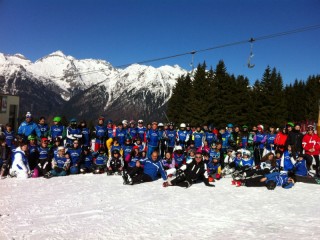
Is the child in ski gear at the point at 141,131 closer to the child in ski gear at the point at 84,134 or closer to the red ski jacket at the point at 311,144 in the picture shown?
the child in ski gear at the point at 84,134

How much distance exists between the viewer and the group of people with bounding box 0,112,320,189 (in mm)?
10258

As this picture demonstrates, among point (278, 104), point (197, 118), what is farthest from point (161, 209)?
point (278, 104)

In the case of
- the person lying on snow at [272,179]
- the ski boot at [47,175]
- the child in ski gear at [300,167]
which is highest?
the child in ski gear at [300,167]

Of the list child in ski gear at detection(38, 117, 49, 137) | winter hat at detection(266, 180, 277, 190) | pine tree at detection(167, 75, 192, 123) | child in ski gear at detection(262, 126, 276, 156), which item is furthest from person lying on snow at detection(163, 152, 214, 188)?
pine tree at detection(167, 75, 192, 123)

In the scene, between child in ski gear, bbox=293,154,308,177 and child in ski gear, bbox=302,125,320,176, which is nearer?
child in ski gear, bbox=293,154,308,177

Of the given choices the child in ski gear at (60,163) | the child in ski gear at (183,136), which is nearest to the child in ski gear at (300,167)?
the child in ski gear at (183,136)

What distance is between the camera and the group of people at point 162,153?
33.7 feet

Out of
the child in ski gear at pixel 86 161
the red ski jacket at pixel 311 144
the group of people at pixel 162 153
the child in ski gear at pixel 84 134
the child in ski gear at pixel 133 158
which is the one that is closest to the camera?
the group of people at pixel 162 153

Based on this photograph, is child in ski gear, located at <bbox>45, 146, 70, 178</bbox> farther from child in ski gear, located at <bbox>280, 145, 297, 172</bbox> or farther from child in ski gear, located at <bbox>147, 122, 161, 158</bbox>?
child in ski gear, located at <bbox>280, 145, 297, 172</bbox>

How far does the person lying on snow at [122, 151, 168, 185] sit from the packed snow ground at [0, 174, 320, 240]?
0.42 metres

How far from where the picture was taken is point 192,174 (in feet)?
32.9

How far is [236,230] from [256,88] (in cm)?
4465

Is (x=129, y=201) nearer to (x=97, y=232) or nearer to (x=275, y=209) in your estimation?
(x=97, y=232)

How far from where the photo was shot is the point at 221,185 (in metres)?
9.99
